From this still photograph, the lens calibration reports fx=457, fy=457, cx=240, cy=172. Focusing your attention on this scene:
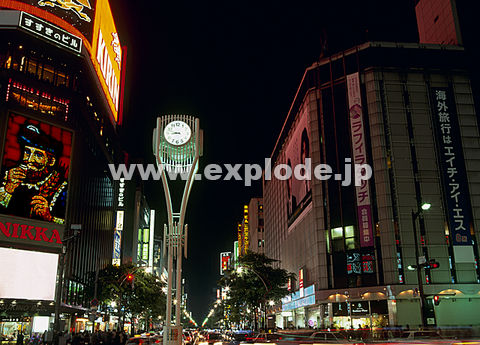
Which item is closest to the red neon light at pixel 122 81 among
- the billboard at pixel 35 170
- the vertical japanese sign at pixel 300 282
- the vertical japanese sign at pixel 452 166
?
the billboard at pixel 35 170

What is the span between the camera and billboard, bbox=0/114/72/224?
4988cm

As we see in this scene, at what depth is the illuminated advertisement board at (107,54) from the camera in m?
68.3

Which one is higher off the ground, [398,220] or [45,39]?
[45,39]

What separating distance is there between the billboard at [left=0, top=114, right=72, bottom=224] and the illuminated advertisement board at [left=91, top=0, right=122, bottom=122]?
1707 cm

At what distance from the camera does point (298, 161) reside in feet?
259

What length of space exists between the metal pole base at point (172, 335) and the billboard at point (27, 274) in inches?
1367

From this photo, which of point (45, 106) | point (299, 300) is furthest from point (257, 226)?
point (45, 106)

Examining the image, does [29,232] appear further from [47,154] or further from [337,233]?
[337,233]

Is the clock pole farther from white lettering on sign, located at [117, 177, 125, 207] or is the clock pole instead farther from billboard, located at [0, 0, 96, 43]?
white lettering on sign, located at [117, 177, 125, 207]

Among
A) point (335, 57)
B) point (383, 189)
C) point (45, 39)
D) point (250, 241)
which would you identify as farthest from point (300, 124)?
point (250, 241)

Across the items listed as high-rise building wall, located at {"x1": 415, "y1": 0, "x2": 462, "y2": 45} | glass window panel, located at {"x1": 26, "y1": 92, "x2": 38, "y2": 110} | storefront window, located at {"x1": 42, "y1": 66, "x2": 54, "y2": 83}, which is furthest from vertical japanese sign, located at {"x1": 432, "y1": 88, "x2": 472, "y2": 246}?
glass window panel, located at {"x1": 26, "y1": 92, "x2": 38, "y2": 110}

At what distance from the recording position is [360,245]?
6231 centimetres

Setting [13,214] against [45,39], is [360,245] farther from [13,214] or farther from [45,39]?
[45,39]

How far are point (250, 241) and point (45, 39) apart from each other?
120m
